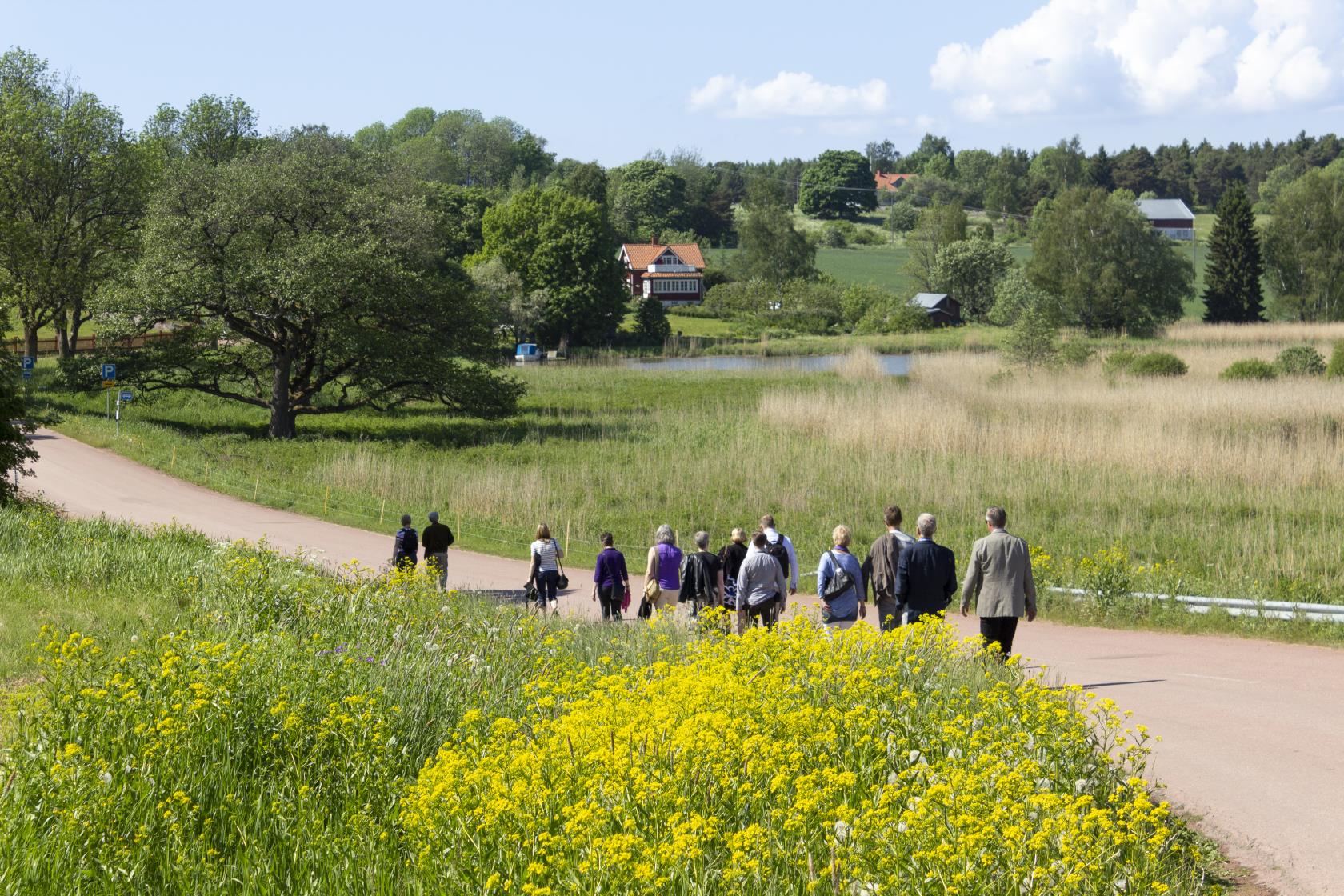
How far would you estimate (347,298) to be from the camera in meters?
38.9

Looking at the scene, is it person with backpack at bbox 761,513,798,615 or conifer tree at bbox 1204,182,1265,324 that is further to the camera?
conifer tree at bbox 1204,182,1265,324

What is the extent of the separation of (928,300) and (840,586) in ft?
293

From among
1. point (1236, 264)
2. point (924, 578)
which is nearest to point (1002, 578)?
point (924, 578)

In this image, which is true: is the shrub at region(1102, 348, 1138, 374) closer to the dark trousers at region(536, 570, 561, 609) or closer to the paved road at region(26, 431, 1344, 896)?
the paved road at region(26, 431, 1344, 896)

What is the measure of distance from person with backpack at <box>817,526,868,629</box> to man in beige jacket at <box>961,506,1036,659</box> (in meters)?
1.09

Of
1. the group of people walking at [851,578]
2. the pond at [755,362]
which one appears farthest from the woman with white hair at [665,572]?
the pond at [755,362]

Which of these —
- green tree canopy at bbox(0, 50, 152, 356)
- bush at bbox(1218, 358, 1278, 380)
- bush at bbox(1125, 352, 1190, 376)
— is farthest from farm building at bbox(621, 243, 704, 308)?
bush at bbox(1218, 358, 1278, 380)

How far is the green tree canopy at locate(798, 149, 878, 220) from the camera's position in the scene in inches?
7136

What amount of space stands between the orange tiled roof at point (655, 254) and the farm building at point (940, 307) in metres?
22.7

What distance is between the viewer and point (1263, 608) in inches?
632

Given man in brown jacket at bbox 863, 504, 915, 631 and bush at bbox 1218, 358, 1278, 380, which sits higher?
bush at bbox 1218, 358, 1278, 380

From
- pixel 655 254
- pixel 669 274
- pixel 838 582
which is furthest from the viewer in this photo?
pixel 655 254

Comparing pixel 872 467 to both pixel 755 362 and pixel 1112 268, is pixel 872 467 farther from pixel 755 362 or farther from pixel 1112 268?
pixel 1112 268

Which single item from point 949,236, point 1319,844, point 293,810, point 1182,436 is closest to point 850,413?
point 1182,436
